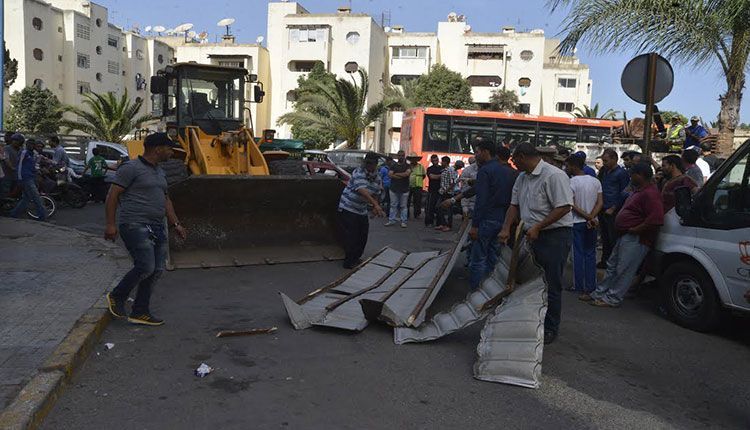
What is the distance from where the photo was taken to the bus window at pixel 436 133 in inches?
909

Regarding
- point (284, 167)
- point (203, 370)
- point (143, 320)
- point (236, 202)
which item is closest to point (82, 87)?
point (284, 167)

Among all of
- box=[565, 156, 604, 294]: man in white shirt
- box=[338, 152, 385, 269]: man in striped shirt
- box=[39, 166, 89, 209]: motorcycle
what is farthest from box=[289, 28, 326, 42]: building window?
box=[565, 156, 604, 294]: man in white shirt

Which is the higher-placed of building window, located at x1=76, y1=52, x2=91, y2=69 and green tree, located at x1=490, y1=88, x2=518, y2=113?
building window, located at x1=76, y1=52, x2=91, y2=69

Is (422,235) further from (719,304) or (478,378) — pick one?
(478,378)

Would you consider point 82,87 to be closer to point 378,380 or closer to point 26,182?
point 26,182

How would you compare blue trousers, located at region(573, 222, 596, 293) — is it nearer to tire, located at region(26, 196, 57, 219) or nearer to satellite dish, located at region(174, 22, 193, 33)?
tire, located at region(26, 196, 57, 219)

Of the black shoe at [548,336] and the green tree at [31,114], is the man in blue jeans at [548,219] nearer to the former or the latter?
the black shoe at [548,336]

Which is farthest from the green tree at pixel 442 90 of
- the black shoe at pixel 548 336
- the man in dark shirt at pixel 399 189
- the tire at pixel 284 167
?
the black shoe at pixel 548 336

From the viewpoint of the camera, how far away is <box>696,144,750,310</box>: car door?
6.19 meters

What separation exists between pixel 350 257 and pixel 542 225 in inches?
160

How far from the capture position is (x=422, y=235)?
1379 cm

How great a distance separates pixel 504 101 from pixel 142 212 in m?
49.1

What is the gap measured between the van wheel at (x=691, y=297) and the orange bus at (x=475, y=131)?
52.4 ft

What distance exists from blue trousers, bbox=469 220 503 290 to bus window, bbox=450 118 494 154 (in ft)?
52.3
